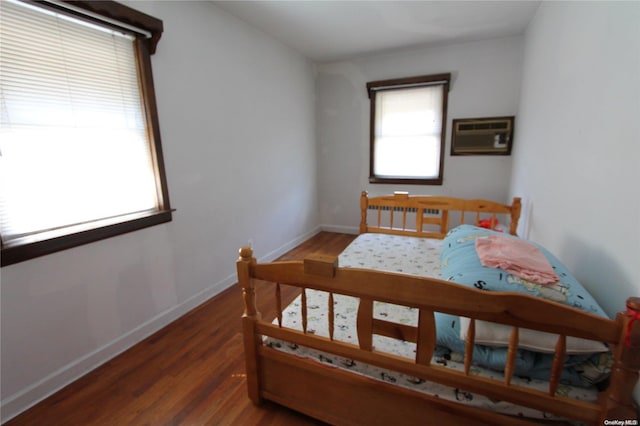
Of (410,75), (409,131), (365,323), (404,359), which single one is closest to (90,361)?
A: (365,323)

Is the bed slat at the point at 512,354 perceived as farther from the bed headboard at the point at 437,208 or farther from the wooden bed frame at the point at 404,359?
the bed headboard at the point at 437,208

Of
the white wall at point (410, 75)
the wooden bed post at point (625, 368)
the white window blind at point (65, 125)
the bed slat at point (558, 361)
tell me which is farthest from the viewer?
the white wall at point (410, 75)

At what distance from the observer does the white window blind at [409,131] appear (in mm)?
3631

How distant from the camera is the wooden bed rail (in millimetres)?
791

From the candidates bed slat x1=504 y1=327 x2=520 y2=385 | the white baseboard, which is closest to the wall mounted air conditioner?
bed slat x1=504 y1=327 x2=520 y2=385

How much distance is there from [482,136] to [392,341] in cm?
313

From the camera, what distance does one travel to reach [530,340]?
939 millimetres

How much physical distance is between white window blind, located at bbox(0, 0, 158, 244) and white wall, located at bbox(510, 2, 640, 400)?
2548mm

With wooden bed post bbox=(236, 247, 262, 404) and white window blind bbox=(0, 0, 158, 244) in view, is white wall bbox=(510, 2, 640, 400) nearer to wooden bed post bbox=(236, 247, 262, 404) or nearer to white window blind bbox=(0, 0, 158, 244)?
wooden bed post bbox=(236, 247, 262, 404)

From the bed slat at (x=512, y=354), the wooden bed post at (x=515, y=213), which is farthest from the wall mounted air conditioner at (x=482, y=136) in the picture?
the bed slat at (x=512, y=354)

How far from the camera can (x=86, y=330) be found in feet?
5.55

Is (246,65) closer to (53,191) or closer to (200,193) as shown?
(200,193)

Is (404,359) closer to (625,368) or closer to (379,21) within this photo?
(625,368)

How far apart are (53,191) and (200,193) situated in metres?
0.95
